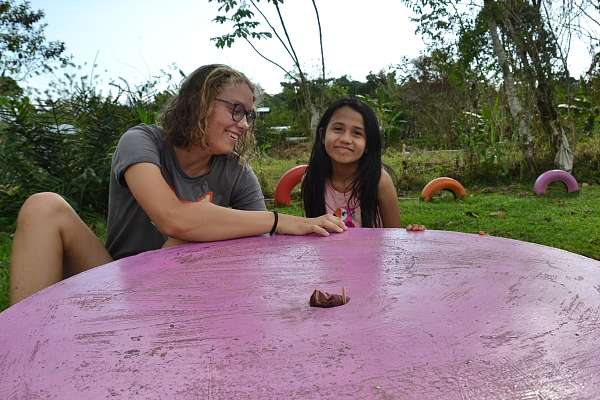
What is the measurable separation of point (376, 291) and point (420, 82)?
426 inches

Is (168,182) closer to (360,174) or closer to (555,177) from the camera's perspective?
(360,174)

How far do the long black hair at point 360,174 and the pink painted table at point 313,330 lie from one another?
1192mm

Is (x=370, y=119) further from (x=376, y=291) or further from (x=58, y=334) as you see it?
(x=58, y=334)

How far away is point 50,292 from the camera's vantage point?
3.60 ft

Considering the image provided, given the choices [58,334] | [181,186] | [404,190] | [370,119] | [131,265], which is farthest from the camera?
[404,190]

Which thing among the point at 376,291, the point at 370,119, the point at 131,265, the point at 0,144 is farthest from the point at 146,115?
the point at 376,291

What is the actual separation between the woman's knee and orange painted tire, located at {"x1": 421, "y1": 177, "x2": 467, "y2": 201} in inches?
179

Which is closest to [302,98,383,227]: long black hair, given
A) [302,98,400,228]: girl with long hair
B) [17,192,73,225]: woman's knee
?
[302,98,400,228]: girl with long hair

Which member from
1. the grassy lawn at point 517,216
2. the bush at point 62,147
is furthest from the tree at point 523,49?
the bush at point 62,147

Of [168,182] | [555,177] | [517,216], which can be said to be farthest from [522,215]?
[168,182]

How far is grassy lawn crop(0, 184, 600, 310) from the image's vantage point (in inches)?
139

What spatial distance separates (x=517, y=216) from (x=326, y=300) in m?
3.91

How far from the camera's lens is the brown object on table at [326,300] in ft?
3.10

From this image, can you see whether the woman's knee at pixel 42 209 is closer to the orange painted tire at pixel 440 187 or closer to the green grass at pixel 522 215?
the green grass at pixel 522 215
